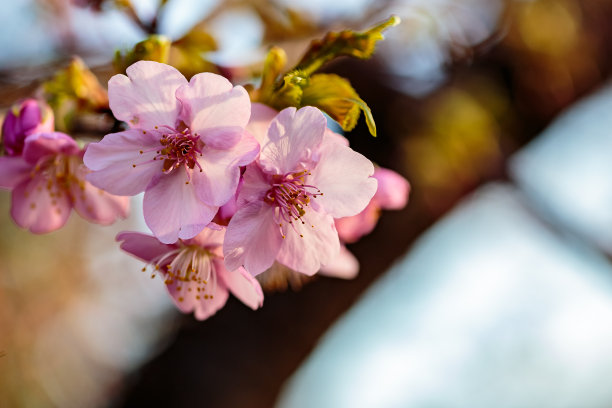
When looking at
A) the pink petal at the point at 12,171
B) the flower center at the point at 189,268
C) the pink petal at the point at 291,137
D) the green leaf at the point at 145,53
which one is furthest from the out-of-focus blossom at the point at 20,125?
the pink petal at the point at 291,137

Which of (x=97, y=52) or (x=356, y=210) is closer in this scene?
(x=356, y=210)

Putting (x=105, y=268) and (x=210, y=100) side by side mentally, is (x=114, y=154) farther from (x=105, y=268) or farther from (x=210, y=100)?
(x=105, y=268)

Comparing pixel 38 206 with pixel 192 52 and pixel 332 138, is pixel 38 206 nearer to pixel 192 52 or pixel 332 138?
pixel 192 52

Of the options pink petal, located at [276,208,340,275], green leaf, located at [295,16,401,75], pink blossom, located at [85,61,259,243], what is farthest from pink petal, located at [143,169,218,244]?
green leaf, located at [295,16,401,75]

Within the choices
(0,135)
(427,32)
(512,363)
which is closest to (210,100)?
(0,135)

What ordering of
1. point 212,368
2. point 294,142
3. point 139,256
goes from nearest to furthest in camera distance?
1. point 294,142
2. point 139,256
3. point 212,368

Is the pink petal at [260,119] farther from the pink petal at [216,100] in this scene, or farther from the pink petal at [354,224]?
the pink petal at [354,224]
